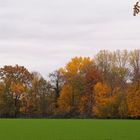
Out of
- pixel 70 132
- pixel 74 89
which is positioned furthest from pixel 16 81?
pixel 70 132

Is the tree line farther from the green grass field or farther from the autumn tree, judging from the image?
the green grass field

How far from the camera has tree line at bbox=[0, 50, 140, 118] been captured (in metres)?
82.6

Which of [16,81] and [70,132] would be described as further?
[16,81]

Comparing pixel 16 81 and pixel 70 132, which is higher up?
pixel 16 81

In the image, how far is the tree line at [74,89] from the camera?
82.6m

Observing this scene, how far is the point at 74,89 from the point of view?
87375 millimetres

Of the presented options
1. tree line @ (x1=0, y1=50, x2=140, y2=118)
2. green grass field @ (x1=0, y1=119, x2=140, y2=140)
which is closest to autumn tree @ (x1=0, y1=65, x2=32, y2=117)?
tree line @ (x1=0, y1=50, x2=140, y2=118)

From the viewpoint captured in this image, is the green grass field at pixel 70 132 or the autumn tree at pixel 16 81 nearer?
the green grass field at pixel 70 132

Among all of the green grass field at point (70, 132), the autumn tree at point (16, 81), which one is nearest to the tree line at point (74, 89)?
the autumn tree at point (16, 81)

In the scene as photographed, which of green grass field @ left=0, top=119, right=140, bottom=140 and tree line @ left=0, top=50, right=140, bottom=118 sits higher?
tree line @ left=0, top=50, right=140, bottom=118

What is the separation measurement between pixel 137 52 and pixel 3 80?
28.2m

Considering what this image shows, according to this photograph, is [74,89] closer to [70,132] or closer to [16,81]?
[16,81]

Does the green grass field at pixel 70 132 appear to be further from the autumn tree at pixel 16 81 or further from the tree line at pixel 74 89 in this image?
the autumn tree at pixel 16 81

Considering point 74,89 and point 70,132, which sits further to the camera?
point 74,89
